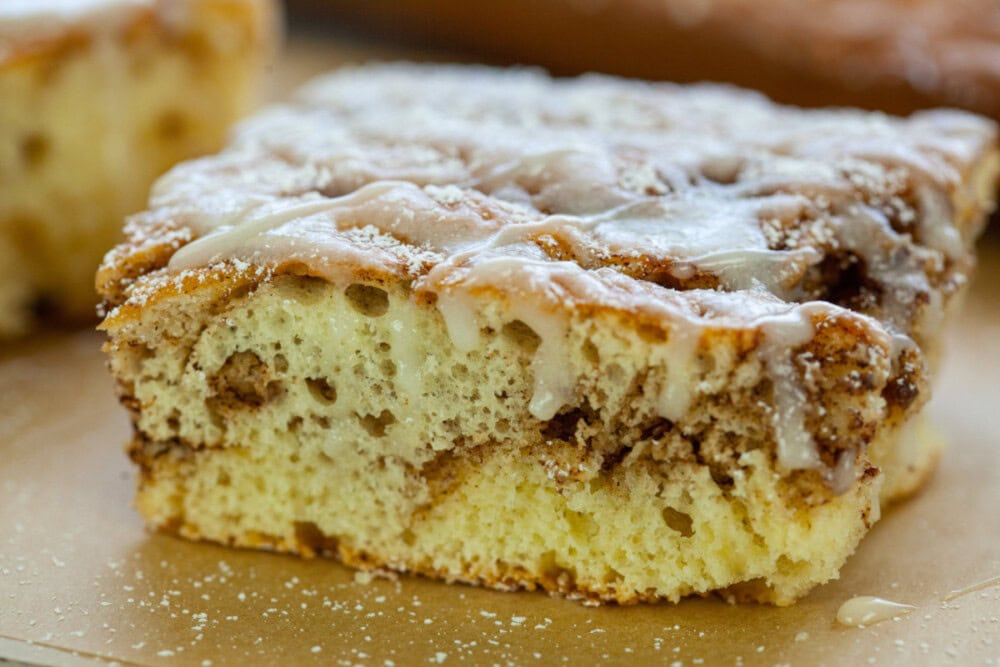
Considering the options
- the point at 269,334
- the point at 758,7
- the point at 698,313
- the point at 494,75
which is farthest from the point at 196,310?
the point at 758,7

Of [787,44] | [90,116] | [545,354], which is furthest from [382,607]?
[787,44]

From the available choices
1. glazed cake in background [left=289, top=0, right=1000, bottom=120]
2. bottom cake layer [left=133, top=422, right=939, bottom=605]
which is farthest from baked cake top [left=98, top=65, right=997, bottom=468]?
glazed cake in background [left=289, top=0, right=1000, bottom=120]

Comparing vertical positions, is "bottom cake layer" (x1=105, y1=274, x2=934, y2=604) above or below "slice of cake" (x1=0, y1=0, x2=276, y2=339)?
below

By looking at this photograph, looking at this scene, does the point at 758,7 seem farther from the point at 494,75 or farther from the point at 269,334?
the point at 269,334

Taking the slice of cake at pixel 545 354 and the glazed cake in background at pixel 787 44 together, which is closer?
the slice of cake at pixel 545 354

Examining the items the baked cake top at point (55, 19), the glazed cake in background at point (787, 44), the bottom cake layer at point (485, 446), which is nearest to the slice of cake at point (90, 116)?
the baked cake top at point (55, 19)

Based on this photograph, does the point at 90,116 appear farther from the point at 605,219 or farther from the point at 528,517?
the point at 528,517

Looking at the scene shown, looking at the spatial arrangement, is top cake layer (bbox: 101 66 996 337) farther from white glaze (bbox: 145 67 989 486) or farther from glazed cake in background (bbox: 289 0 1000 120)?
glazed cake in background (bbox: 289 0 1000 120)

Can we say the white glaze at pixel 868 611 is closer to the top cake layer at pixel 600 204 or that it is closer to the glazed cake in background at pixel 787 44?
the top cake layer at pixel 600 204
